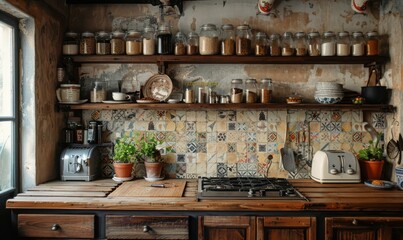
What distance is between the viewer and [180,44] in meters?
3.16

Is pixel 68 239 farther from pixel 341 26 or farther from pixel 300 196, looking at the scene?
pixel 341 26

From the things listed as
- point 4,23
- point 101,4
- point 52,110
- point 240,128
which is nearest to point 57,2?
point 101,4

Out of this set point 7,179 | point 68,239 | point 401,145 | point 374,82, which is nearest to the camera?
point 68,239

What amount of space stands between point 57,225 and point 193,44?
1.75 m

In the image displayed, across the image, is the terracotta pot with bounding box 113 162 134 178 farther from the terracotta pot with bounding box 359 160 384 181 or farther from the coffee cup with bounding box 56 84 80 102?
the terracotta pot with bounding box 359 160 384 181

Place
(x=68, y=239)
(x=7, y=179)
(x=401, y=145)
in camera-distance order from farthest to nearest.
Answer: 1. (x=401, y=145)
2. (x=7, y=179)
3. (x=68, y=239)

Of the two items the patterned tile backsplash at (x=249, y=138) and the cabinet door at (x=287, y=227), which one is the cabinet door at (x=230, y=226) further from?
the patterned tile backsplash at (x=249, y=138)

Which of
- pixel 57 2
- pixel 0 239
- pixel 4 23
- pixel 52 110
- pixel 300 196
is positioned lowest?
pixel 0 239

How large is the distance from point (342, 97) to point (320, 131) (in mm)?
Answer: 388

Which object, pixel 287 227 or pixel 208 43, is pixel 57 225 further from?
pixel 208 43

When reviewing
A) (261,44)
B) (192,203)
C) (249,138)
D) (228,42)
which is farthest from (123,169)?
(261,44)

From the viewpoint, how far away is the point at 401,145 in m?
3.01

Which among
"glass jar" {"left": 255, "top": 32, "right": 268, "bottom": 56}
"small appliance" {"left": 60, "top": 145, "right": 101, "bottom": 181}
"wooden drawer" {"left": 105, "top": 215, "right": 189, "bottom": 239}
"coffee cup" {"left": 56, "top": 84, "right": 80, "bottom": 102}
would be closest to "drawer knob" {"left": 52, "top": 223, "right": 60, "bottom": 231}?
"wooden drawer" {"left": 105, "top": 215, "right": 189, "bottom": 239}

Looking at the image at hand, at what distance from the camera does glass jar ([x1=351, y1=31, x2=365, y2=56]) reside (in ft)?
10.3
